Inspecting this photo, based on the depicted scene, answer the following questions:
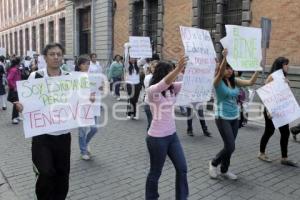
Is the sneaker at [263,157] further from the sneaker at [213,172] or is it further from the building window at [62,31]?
the building window at [62,31]

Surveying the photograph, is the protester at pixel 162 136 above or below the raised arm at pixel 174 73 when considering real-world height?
below

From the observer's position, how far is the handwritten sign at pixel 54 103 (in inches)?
136

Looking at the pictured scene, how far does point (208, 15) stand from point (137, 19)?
5.87m

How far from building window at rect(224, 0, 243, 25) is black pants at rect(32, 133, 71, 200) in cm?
1172

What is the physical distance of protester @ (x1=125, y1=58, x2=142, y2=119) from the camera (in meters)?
9.84

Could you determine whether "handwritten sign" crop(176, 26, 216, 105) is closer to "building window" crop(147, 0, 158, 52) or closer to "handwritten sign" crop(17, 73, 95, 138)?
"handwritten sign" crop(17, 73, 95, 138)

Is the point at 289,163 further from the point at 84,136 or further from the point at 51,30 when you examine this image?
the point at 51,30

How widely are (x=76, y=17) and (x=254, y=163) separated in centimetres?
2325

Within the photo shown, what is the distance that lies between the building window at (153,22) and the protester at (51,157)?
49.3 ft

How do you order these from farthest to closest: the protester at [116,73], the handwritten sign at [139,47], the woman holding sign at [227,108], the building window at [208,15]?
the building window at [208,15]
the protester at [116,73]
the handwritten sign at [139,47]
the woman holding sign at [227,108]

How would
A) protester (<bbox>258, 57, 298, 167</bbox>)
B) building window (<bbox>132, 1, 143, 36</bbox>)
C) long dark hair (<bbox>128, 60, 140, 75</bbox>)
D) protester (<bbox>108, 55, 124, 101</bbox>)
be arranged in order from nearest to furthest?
protester (<bbox>258, 57, 298, 167</bbox>)
long dark hair (<bbox>128, 60, 140, 75</bbox>)
protester (<bbox>108, 55, 124, 101</bbox>)
building window (<bbox>132, 1, 143, 36</bbox>)

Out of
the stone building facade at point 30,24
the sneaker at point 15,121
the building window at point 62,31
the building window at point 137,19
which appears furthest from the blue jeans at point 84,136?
the stone building facade at point 30,24

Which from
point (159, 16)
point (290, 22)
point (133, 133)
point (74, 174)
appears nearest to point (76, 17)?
point (159, 16)

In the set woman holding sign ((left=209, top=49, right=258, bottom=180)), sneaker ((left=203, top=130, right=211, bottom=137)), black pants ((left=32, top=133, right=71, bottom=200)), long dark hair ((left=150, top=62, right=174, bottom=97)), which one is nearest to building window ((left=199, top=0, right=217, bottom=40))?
sneaker ((left=203, top=130, right=211, bottom=137))
